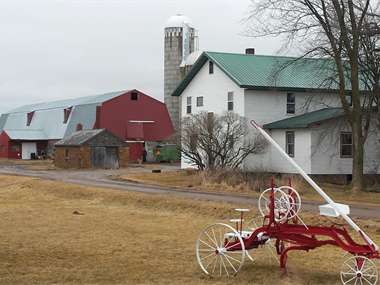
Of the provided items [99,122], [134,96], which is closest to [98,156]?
[99,122]

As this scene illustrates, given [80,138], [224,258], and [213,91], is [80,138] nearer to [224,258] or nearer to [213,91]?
[213,91]

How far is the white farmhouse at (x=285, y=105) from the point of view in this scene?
37875mm

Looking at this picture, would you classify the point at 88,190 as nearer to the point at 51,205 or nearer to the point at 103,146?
the point at 51,205

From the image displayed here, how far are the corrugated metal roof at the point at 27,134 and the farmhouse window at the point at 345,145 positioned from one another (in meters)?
44.6

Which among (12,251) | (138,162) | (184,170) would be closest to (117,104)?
(138,162)

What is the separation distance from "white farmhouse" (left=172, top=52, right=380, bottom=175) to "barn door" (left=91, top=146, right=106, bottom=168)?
439 inches

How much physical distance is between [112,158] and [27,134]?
24.6 m

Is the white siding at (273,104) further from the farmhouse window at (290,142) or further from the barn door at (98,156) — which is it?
the barn door at (98,156)

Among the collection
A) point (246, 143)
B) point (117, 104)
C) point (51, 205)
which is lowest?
point (51, 205)

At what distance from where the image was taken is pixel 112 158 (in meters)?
55.6

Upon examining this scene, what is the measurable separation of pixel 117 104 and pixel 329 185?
35483 millimetres

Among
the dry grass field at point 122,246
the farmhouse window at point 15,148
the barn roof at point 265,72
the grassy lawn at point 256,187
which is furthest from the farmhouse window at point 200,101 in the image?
the farmhouse window at point 15,148

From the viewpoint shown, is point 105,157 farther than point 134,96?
No

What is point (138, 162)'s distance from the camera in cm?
6512
